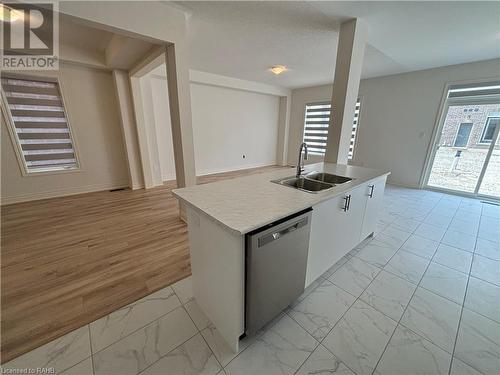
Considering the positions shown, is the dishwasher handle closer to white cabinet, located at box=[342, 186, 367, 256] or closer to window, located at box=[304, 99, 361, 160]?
white cabinet, located at box=[342, 186, 367, 256]

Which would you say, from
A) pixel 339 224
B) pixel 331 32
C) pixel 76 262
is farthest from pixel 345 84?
pixel 76 262

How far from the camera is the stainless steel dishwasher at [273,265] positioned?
3.44ft

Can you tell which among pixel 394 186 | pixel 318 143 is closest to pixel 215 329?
pixel 394 186

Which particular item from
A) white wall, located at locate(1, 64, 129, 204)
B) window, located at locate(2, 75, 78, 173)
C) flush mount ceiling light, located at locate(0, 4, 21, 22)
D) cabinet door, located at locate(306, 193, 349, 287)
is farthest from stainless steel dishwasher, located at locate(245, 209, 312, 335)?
window, located at locate(2, 75, 78, 173)

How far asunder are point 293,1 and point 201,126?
12.3 ft

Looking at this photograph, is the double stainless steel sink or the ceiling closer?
the double stainless steel sink

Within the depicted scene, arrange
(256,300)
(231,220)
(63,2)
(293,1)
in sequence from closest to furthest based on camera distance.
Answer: (231,220), (256,300), (63,2), (293,1)

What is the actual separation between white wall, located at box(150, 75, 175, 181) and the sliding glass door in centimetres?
610

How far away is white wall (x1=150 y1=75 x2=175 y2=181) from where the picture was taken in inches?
175

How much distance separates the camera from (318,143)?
654cm

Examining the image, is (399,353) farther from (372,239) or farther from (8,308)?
(8,308)

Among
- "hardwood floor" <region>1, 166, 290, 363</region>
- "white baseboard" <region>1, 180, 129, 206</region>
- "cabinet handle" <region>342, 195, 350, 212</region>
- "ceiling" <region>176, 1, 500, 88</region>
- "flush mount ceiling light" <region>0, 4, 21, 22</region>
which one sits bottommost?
"hardwood floor" <region>1, 166, 290, 363</region>

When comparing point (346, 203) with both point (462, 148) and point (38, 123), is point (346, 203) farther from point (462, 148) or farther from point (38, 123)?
point (38, 123)

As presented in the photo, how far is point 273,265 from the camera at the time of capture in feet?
3.79
